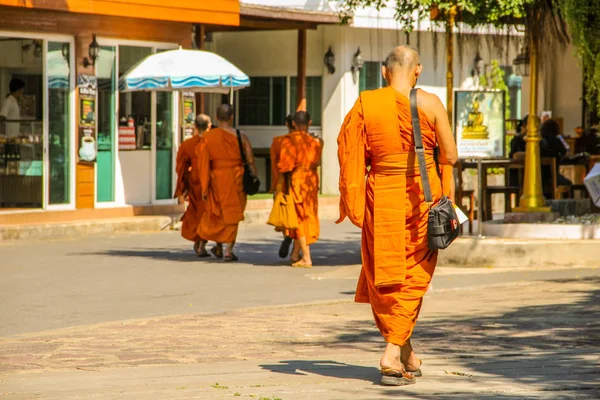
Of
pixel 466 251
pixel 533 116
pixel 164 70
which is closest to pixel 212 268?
pixel 466 251

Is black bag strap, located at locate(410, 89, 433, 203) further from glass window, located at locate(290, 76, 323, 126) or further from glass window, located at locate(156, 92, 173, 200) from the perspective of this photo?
glass window, located at locate(290, 76, 323, 126)

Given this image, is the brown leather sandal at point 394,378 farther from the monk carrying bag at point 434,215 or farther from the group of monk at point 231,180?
the group of monk at point 231,180

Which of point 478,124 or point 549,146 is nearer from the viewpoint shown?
point 478,124

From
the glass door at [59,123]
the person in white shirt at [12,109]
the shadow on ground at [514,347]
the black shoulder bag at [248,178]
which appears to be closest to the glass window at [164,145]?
the glass door at [59,123]

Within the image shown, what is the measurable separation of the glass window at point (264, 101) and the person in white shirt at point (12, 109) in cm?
900

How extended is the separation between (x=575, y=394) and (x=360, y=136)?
6.23ft

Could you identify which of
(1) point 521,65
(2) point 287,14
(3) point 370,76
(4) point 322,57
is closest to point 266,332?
(1) point 521,65

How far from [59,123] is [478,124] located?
756 cm

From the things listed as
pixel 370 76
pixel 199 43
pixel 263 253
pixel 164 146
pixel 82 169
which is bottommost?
pixel 263 253

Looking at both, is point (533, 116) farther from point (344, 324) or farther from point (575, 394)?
point (575, 394)

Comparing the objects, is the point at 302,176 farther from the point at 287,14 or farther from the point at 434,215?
the point at 287,14

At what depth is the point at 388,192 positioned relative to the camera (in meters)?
7.43

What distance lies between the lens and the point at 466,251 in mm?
14500

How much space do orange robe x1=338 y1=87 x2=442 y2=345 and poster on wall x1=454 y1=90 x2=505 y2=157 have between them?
319 inches
